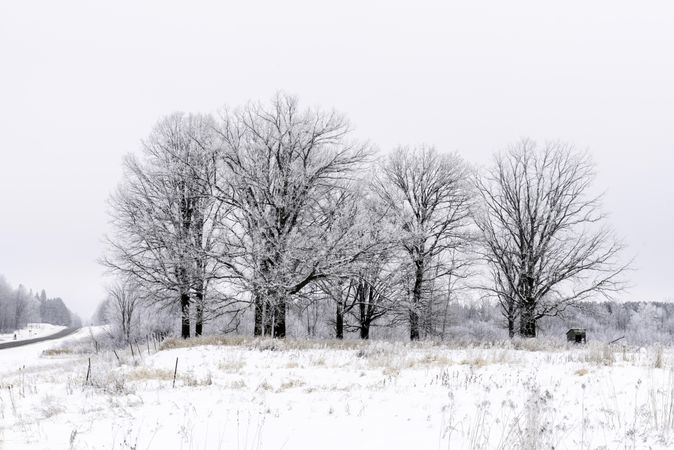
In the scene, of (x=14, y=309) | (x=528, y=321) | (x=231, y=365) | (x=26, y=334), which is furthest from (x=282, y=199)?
(x=14, y=309)

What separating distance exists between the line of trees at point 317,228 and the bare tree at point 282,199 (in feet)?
0.19

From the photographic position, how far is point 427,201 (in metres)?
22.4

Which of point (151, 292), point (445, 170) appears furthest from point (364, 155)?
point (151, 292)

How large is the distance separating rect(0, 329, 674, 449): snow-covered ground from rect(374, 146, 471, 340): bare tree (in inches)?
483

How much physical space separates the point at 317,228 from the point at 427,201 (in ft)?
27.3

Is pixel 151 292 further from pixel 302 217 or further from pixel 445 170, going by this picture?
pixel 445 170

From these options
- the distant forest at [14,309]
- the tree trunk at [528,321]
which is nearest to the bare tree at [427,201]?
the tree trunk at [528,321]

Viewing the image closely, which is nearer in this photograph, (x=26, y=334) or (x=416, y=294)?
(x=416, y=294)

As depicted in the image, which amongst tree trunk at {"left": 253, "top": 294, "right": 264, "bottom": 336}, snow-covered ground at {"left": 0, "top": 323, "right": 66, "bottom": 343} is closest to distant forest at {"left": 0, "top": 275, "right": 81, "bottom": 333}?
snow-covered ground at {"left": 0, "top": 323, "right": 66, "bottom": 343}

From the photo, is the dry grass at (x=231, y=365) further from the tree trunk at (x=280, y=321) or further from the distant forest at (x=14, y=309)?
the distant forest at (x=14, y=309)

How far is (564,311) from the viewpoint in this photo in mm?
20766

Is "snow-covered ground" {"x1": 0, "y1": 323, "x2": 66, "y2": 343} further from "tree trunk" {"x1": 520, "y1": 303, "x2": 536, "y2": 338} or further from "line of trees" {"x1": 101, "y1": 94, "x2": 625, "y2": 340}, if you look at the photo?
"tree trunk" {"x1": 520, "y1": 303, "x2": 536, "y2": 338}

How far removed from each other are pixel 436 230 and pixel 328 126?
847 centimetres

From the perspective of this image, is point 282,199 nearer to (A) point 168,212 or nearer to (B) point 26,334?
(A) point 168,212
